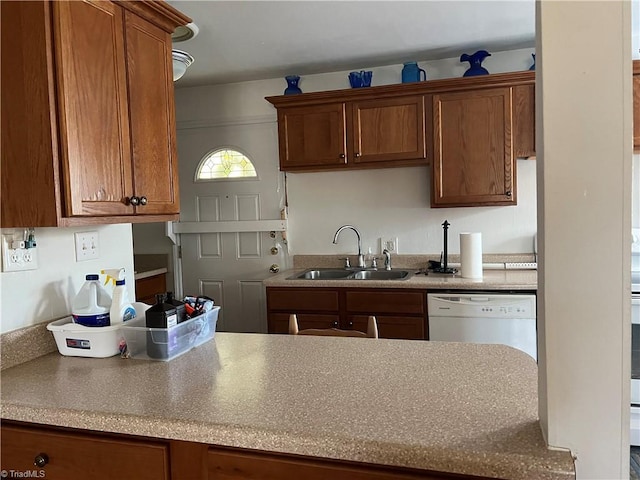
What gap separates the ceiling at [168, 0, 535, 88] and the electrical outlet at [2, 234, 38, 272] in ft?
4.95

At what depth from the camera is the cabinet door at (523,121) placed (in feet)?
9.57

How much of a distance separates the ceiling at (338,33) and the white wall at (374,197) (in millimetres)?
124

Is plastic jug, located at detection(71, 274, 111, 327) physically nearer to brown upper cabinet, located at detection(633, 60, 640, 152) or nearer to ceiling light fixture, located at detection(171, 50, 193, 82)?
ceiling light fixture, located at detection(171, 50, 193, 82)

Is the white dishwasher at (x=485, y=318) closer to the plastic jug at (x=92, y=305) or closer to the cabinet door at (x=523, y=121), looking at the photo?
the cabinet door at (x=523, y=121)

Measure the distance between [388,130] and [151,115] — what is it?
1844 millimetres

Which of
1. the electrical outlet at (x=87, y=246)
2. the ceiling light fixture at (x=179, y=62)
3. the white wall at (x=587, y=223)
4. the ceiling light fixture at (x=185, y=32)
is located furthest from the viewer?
the ceiling light fixture at (x=185, y=32)

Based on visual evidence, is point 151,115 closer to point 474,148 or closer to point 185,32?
point 185,32

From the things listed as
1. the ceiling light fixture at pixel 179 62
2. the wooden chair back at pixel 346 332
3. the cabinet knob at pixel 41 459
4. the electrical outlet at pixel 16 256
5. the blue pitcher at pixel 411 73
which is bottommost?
the cabinet knob at pixel 41 459

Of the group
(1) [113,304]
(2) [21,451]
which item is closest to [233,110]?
(1) [113,304]

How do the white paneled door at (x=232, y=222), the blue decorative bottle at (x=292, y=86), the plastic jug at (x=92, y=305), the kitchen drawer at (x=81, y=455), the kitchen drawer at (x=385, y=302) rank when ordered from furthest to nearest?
the white paneled door at (x=232, y=222) → the blue decorative bottle at (x=292, y=86) → the kitchen drawer at (x=385, y=302) → the plastic jug at (x=92, y=305) → the kitchen drawer at (x=81, y=455)

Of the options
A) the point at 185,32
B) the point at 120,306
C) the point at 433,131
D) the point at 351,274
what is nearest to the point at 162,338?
the point at 120,306

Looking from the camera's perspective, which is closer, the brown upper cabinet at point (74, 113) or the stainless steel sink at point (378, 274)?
the brown upper cabinet at point (74, 113)

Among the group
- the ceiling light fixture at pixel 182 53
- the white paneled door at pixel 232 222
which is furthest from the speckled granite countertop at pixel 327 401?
the white paneled door at pixel 232 222

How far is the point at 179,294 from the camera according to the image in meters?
4.02
